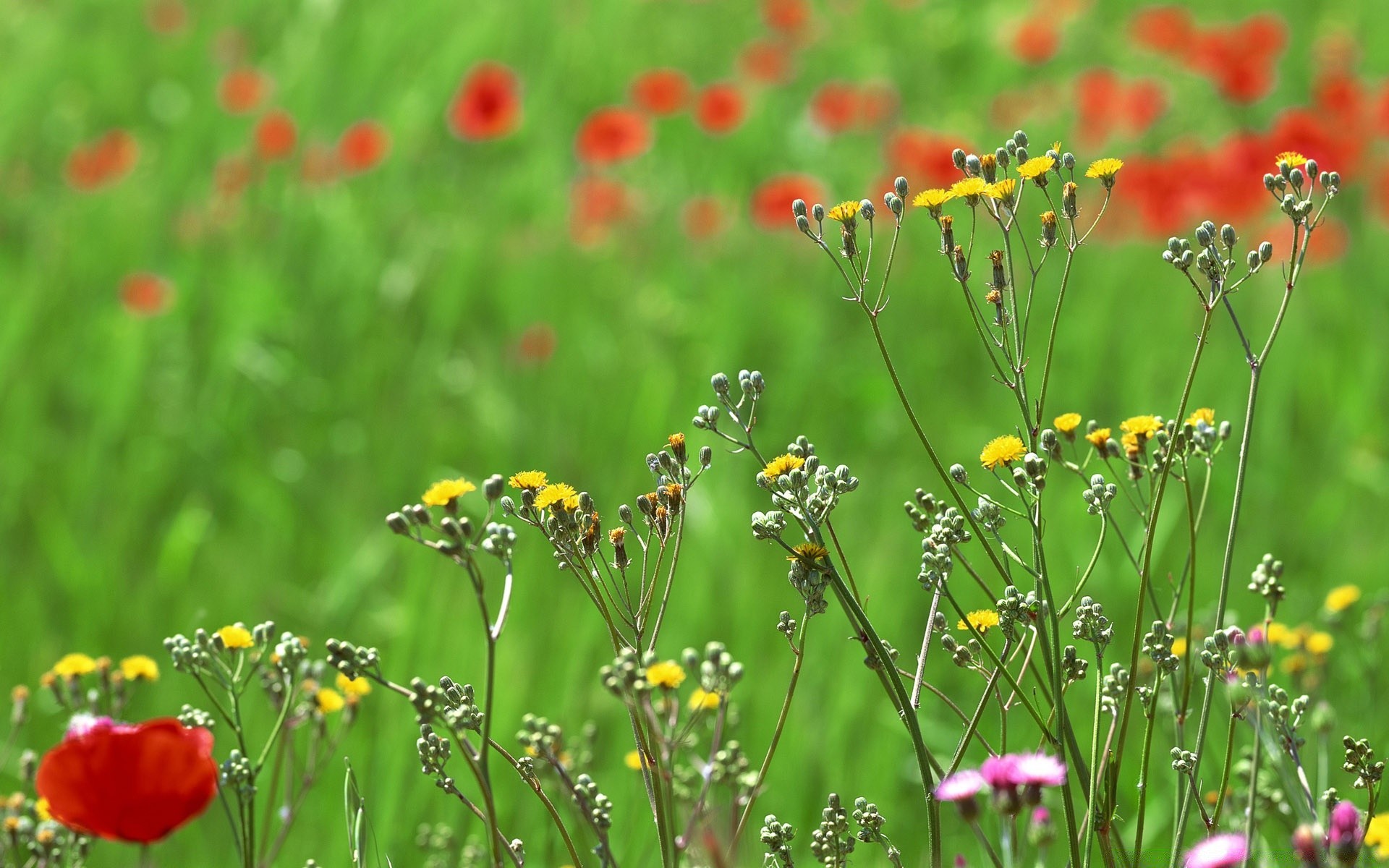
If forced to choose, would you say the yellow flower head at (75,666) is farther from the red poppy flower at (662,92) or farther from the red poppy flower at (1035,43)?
the red poppy flower at (1035,43)

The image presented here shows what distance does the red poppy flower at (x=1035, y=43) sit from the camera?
183 inches

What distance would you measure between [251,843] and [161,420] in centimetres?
210

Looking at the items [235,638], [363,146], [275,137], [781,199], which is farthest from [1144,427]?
[275,137]

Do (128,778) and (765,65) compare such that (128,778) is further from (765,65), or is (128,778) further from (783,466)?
(765,65)

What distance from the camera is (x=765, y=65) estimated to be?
438cm

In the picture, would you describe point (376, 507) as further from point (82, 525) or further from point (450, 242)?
point (450, 242)

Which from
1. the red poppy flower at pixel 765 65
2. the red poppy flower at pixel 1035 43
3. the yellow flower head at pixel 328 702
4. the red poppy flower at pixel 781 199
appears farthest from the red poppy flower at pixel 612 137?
the yellow flower head at pixel 328 702

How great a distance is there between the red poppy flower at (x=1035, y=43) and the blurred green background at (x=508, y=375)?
4.4 inches

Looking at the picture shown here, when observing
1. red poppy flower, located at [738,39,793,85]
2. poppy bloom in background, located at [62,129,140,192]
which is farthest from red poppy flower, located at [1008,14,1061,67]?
poppy bloom in background, located at [62,129,140,192]

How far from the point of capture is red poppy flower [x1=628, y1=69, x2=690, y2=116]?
3982 mm

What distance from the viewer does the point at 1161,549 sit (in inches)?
90.0

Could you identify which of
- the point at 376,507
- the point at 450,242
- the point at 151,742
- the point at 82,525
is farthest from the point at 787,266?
the point at 151,742

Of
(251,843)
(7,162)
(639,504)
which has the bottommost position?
(251,843)

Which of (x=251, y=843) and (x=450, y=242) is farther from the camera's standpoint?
(x=450, y=242)
